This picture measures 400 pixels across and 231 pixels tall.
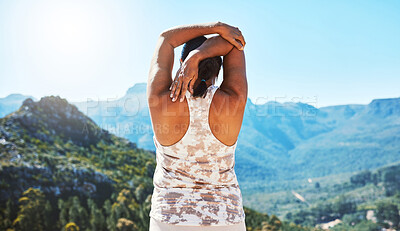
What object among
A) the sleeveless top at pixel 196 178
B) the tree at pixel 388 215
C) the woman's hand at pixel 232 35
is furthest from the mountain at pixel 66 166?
the tree at pixel 388 215

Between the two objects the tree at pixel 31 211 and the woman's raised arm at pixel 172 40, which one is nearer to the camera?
the woman's raised arm at pixel 172 40

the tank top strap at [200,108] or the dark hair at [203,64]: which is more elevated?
the dark hair at [203,64]

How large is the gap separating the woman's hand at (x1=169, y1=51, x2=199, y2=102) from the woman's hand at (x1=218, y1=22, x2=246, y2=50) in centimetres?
15

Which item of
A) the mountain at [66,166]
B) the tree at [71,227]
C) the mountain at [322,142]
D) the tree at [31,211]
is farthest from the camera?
the mountain at [322,142]

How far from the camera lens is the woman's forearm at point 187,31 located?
992 millimetres

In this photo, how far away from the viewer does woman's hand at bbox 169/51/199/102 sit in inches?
35.0

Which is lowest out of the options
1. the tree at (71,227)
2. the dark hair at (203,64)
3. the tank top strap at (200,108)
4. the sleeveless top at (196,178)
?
the tree at (71,227)

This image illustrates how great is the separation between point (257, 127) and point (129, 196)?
61396 millimetres

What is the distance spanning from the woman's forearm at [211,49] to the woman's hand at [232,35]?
17 mm

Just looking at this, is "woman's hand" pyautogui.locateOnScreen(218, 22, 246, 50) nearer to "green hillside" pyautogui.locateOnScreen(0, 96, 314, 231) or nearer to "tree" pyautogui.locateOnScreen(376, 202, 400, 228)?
"green hillside" pyautogui.locateOnScreen(0, 96, 314, 231)

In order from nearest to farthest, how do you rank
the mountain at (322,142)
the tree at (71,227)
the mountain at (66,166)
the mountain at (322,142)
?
1. the tree at (71,227)
2. the mountain at (66,166)
3. the mountain at (322,142)
4. the mountain at (322,142)

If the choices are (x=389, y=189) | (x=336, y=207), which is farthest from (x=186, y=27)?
(x=389, y=189)

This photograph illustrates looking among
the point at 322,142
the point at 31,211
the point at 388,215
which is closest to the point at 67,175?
the point at 31,211

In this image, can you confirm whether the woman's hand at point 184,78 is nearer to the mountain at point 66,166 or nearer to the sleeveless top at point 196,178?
the sleeveless top at point 196,178
